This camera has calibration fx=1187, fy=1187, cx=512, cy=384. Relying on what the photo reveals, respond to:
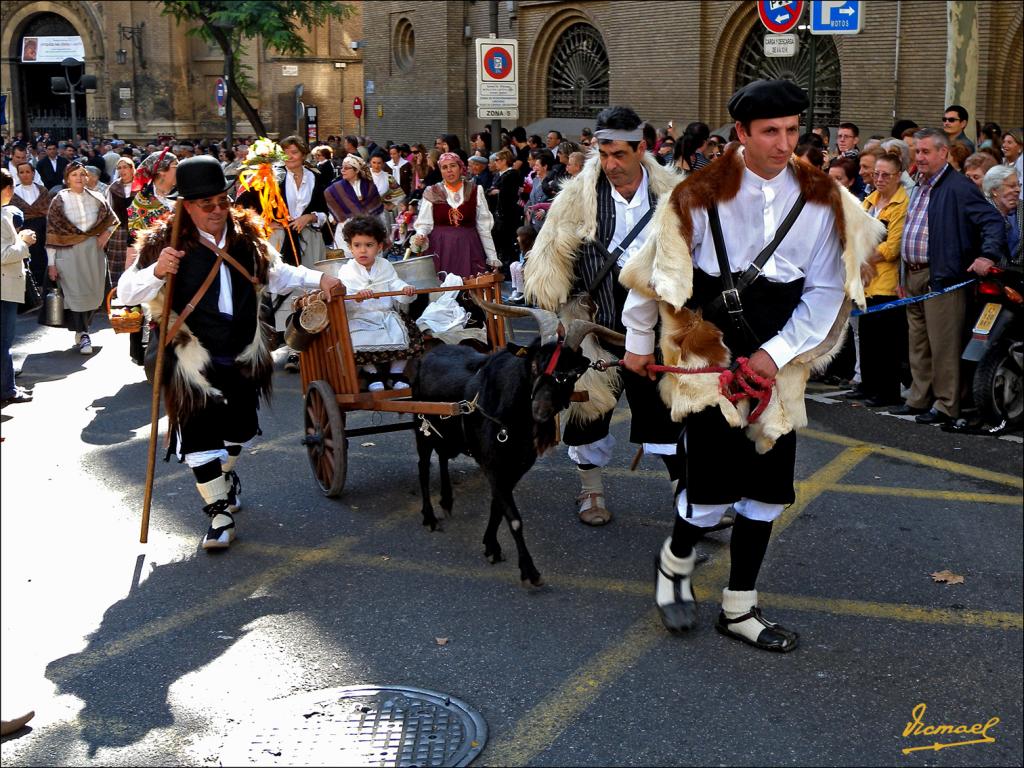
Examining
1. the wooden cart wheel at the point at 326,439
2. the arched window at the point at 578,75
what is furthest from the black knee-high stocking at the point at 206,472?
the arched window at the point at 578,75

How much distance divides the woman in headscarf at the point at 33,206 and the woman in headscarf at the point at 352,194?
5153 mm

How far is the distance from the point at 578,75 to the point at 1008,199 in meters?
19.7

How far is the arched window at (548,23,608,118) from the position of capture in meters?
27.0

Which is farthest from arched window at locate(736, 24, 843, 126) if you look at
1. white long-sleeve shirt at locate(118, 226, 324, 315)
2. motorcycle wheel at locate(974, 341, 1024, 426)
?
white long-sleeve shirt at locate(118, 226, 324, 315)

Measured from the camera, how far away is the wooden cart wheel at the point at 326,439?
679 cm

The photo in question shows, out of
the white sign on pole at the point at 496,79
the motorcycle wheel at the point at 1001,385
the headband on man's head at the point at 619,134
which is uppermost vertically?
the white sign on pole at the point at 496,79

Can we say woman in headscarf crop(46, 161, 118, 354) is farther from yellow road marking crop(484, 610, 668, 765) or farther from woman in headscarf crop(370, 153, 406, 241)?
yellow road marking crop(484, 610, 668, 765)

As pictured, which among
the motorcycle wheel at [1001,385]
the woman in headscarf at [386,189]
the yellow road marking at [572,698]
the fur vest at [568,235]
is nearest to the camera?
the yellow road marking at [572,698]

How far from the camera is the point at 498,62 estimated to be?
15.8 meters

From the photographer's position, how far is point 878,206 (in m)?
9.60

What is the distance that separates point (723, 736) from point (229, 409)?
3.30 meters

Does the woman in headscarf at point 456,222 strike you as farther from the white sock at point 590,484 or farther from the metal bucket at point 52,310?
the white sock at point 590,484

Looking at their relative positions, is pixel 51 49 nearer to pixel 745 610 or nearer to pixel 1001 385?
pixel 1001 385

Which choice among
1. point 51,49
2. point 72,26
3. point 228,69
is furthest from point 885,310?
point 72,26
